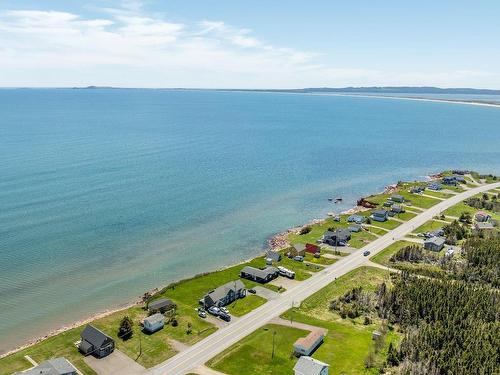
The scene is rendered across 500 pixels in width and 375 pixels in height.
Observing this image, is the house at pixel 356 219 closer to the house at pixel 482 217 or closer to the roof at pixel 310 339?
the house at pixel 482 217

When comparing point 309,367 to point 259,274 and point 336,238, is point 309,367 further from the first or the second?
point 336,238

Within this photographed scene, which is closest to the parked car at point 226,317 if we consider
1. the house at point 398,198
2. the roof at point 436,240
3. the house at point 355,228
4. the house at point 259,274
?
the house at point 259,274

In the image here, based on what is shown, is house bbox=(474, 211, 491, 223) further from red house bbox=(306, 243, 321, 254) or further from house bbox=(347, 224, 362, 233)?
red house bbox=(306, 243, 321, 254)

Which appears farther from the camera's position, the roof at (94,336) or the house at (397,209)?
the house at (397,209)

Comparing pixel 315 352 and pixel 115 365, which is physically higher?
pixel 315 352

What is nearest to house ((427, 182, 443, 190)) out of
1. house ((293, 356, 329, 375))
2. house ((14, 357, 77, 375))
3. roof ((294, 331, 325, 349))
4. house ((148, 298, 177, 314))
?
roof ((294, 331, 325, 349))


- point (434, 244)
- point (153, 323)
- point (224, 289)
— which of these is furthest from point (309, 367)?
point (434, 244)

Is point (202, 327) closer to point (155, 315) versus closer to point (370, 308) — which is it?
point (155, 315)
